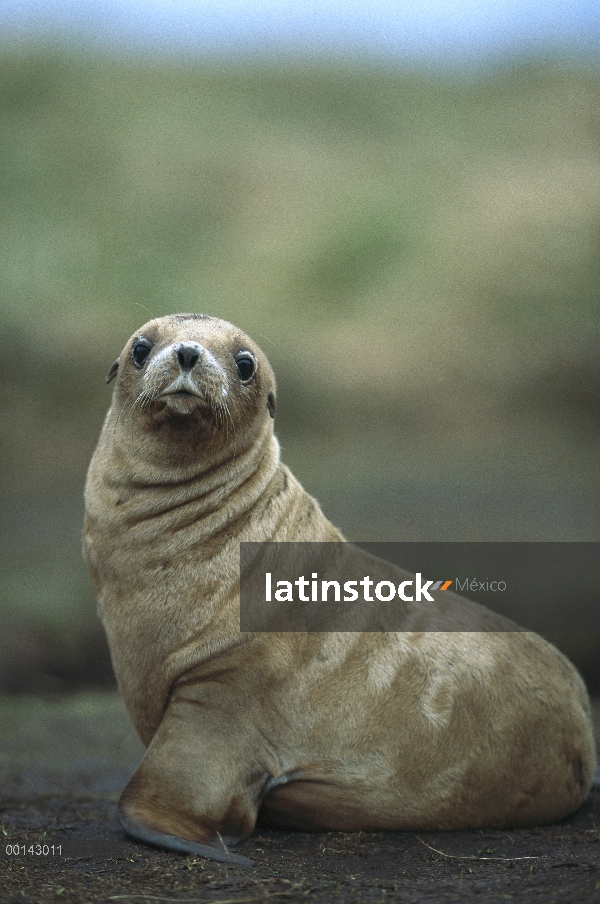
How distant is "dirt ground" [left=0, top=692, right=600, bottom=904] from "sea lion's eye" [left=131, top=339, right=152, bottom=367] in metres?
2.04

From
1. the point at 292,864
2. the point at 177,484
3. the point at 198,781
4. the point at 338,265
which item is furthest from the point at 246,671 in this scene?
the point at 338,265

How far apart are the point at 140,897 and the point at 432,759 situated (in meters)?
1.58

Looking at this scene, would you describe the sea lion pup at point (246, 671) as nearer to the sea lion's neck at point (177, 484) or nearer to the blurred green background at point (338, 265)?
the sea lion's neck at point (177, 484)

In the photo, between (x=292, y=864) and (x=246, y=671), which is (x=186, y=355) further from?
(x=292, y=864)

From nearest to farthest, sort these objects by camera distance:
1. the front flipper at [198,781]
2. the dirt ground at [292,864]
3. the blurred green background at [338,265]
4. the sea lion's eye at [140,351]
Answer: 1. the dirt ground at [292,864]
2. the front flipper at [198,781]
3. the sea lion's eye at [140,351]
4. the blurred green background at [338,265]

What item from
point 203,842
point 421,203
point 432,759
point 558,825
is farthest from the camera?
point 421,203

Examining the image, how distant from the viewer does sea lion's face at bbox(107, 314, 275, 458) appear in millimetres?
4332

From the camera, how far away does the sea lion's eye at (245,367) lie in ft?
15.2

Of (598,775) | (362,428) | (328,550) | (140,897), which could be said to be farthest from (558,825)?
(362,428)

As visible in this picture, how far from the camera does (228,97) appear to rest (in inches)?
600

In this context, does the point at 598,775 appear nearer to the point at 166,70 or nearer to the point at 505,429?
the point at 505,429

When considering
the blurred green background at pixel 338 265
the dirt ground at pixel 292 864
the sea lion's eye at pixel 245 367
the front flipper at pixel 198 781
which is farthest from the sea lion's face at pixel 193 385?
the blurred green background at pixel 338 265

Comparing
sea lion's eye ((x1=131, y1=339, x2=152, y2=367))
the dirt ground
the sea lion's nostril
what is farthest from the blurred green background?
the sea lion's nostril

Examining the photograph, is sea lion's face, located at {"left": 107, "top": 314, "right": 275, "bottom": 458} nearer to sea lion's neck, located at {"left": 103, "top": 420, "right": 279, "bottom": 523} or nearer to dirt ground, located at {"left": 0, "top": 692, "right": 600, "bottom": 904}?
sea lion's neck, located at {"left": 103, "top": 420, "right": 279, "bottom": 523}
